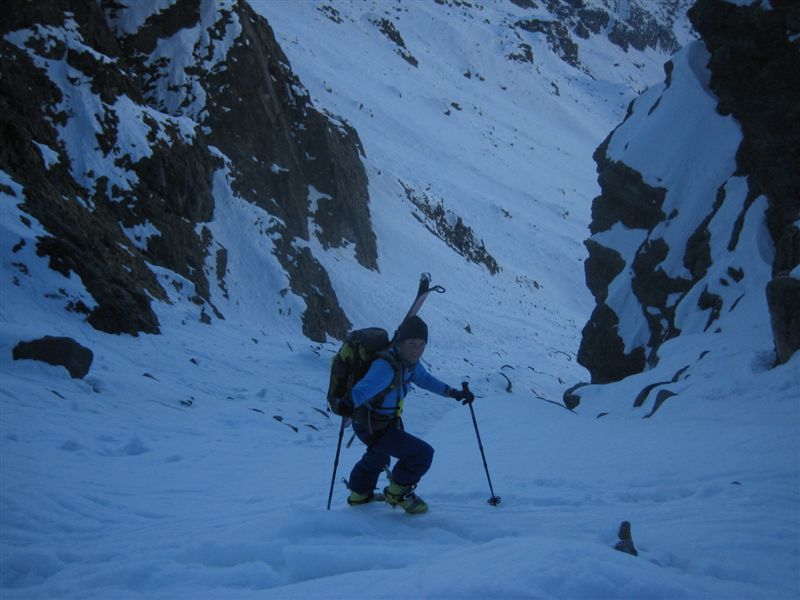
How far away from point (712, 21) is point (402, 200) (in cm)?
2404

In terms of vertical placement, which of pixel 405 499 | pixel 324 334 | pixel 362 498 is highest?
pixel 405 499

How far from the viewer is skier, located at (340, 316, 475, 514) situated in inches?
178

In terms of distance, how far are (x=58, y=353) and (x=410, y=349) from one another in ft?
22.9

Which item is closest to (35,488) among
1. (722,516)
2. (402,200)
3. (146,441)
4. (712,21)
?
(146,441)

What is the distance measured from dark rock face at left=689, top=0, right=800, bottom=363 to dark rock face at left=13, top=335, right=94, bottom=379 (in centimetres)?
1108

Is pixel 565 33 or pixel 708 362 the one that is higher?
pixel 565 33

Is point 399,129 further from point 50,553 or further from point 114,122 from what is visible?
point 50,553

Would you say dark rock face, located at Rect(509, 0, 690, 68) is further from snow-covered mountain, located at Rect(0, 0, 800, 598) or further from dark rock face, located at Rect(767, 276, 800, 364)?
dark rock face, located at Rect(767, 276, 800, 364)

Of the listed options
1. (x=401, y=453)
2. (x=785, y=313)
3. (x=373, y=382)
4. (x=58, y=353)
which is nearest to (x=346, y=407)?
(x=373, y=382)

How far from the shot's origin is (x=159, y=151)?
701 inches

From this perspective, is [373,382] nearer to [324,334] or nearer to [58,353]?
[58,353]

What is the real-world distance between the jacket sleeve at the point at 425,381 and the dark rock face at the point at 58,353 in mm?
6749

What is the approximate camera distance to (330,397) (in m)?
4.68

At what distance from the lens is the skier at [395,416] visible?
4.52 metres
